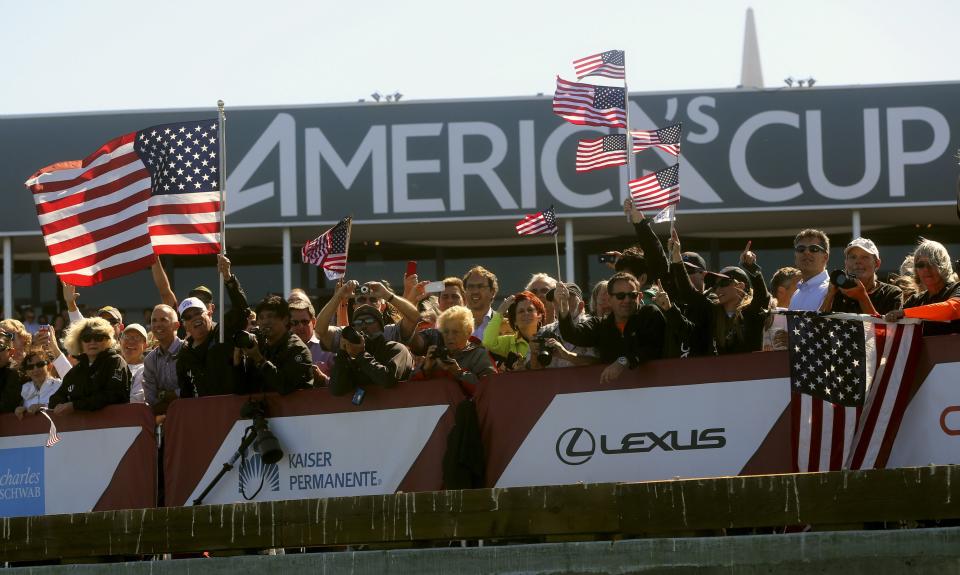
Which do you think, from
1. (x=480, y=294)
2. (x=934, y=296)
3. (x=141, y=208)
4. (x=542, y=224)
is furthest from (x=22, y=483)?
(x=934, y=296)

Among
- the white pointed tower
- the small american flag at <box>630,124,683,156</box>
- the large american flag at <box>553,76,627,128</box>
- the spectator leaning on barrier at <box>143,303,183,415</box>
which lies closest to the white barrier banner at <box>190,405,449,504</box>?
the spectator leaning on barrier at <box>143,303,183,415</box>

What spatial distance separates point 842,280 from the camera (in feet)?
23.9

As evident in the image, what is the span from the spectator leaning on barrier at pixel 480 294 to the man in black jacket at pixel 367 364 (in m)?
1.79

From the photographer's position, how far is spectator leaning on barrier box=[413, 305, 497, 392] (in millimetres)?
8367

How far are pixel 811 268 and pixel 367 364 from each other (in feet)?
10.2

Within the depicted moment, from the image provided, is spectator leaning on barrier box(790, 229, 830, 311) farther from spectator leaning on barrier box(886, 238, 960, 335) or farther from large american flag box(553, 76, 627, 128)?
large american flag box(553, 76, 627, 128)

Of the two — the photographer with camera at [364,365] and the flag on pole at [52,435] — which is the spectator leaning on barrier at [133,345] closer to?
the flag on pole at [52,435]

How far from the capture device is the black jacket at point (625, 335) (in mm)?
7781

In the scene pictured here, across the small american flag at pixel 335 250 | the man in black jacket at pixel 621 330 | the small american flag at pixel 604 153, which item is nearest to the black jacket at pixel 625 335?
the man in black jacket at pixel 621 330

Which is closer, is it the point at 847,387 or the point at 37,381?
the point at 847,387

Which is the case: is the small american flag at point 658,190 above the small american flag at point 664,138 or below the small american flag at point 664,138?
below

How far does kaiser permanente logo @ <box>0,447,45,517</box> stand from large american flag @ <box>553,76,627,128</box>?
5.20m

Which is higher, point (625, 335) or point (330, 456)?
point (625, 335)

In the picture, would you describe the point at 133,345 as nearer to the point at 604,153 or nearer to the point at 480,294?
the point at 480,294
